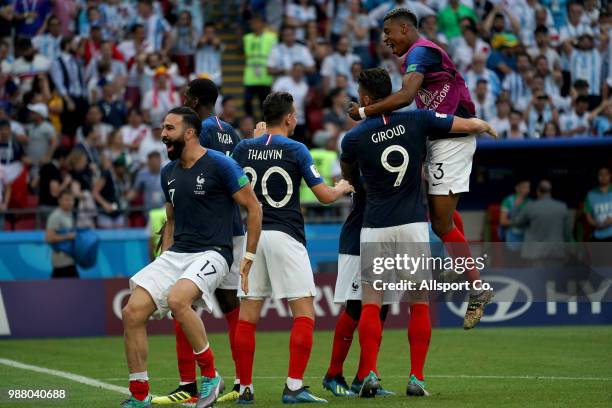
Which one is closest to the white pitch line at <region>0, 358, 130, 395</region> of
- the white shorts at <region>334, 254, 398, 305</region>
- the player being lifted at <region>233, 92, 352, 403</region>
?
the player being lifted at <region>233, 92, 352, 403</region>

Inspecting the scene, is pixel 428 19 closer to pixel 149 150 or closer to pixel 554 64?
pixel 554 64

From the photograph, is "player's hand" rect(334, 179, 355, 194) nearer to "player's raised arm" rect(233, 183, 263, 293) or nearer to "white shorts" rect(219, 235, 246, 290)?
"player's raised arm" rect(233, 183, 263, 293)

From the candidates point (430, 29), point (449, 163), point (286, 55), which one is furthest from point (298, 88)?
point (449, 163)

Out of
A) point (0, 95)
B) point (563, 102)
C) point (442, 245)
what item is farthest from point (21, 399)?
point (563, 102)

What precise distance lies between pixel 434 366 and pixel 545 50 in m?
11.7

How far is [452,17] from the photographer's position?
24.3 meters

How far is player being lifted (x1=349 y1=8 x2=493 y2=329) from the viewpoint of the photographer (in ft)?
36.1

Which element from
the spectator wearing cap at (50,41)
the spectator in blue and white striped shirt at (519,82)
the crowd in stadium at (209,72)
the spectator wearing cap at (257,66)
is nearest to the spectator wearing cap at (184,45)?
the crowd in stadium at (209,72)

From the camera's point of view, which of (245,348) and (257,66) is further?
(257,66)

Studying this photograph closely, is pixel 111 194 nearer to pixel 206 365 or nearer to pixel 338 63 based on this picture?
pixel 338 63

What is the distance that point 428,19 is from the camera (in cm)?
2322

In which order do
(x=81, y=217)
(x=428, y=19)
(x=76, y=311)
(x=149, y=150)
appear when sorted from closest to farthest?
(x=76, y=311), (x=81, y=217), (x=149, y=150), (x=428, y=19)

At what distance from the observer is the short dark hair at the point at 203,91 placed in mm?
11336

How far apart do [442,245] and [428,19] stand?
1258cm
